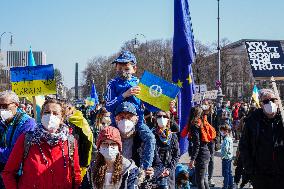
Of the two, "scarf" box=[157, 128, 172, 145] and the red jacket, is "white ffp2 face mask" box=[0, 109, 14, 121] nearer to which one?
the red jacket

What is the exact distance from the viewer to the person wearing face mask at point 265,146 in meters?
6.26

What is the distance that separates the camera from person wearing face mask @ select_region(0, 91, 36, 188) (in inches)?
227

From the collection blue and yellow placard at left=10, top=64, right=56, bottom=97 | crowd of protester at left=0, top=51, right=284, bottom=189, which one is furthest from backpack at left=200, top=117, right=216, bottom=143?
blue and yellow placard at left=10, top=64, right=56, bottom=97

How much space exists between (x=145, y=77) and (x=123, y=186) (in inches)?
72.1

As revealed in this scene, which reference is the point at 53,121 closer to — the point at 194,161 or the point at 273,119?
the point at 273,119

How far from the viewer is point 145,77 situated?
5988mm

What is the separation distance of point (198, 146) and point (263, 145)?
3.33m

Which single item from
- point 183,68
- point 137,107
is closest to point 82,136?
point 137,107

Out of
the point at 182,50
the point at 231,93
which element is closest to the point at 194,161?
the point at 182,50

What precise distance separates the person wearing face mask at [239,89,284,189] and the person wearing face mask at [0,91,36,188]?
2606mm

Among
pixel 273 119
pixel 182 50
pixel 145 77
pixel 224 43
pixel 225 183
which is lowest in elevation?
pixel 225 183

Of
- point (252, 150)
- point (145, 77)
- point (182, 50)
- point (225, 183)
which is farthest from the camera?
point (225, 183)

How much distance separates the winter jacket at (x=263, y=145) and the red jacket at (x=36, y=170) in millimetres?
2648

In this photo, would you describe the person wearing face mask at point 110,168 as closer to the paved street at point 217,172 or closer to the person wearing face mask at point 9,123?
the person wearing face mask at point 9,123
